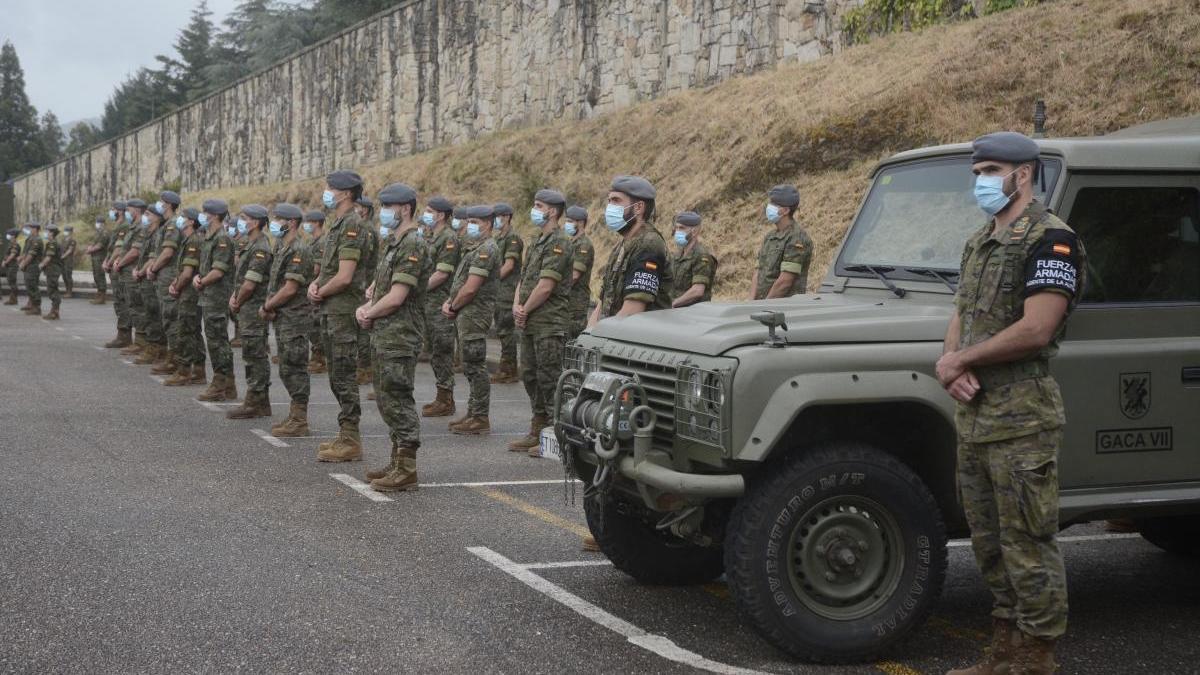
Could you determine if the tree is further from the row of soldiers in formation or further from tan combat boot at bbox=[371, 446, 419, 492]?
tan combat boot at bbox=[371, 446, 419, 492]

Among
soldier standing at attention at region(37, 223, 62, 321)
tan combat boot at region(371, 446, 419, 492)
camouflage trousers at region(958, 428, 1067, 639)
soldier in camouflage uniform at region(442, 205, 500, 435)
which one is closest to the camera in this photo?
camouflage trousers at region(958, 428, 1067, 639)

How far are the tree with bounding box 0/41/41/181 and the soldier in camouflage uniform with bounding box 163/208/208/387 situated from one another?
115 meters

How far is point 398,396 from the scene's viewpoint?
29.7ft

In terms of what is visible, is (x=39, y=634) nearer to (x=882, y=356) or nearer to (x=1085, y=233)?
(x=882, y=356)

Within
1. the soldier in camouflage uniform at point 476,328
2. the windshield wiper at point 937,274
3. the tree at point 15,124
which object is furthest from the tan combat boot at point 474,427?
the tree at point 15,124

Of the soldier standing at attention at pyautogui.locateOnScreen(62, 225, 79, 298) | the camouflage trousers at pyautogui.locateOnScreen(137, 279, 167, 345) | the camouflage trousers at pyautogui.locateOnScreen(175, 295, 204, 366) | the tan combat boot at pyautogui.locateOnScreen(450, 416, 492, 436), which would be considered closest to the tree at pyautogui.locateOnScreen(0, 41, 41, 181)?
the soldier standing at attention at pyautogui.locateOnScreen(62, 225, 79, 298)

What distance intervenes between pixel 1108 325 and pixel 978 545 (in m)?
1.20

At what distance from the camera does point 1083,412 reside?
215 inches

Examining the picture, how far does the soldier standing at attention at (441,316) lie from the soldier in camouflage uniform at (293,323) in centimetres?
165

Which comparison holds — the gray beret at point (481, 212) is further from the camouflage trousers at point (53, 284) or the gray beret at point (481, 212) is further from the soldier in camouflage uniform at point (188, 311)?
the camouflage trousers at point (53, 284)

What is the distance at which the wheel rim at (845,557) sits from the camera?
17.1 feet

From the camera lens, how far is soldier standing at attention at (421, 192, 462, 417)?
1322cm

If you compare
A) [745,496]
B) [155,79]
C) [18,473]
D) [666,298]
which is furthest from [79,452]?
[155,79]

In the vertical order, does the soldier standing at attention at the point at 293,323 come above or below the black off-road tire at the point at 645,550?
above
